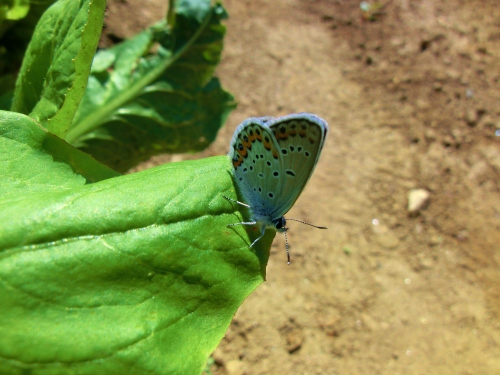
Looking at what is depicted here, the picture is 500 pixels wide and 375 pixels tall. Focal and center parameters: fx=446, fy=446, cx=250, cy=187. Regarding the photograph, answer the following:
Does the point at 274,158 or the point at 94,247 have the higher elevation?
the point at 94,247

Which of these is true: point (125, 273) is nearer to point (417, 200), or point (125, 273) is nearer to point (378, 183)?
point (378, 183)

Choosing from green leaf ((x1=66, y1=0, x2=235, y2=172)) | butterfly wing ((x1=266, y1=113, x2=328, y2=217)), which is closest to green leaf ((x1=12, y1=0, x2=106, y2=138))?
butterfly wing ((x1=266, y1=113, x2=328, y2=217))

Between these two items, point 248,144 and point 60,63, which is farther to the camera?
point 248,144

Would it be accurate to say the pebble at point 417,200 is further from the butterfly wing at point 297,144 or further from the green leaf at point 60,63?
the green leaf at point 60,63

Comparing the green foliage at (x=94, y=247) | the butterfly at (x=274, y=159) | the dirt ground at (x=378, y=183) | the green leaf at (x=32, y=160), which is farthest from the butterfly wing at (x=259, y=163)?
the dirt ground at (x=378, y=183)

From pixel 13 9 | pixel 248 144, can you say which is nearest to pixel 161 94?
pixel 13 9

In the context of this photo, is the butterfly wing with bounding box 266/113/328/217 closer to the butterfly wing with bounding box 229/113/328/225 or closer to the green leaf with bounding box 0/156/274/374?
the butterfly wing with bounding box 229/113/328/225
